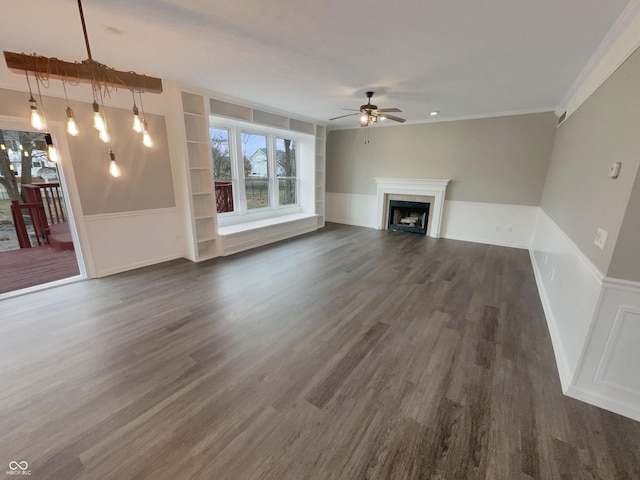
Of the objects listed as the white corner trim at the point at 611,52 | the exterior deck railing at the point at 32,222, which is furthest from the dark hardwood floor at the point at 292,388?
the exterior deck railing at the point at 32,222

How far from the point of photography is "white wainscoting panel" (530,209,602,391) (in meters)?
A: 1.84

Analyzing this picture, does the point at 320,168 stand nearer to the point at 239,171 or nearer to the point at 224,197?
the point at 239,171

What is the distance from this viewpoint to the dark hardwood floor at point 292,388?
141cm

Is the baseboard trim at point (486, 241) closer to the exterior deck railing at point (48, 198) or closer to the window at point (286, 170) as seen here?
the window at point (286, 170)

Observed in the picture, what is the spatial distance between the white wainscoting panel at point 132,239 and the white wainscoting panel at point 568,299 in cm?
508

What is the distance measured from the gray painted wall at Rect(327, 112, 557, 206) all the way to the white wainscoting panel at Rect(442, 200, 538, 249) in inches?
5.8

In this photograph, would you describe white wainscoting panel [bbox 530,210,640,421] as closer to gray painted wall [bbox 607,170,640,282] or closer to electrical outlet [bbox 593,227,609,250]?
gray painted wall [bbox 607,170,640,282]

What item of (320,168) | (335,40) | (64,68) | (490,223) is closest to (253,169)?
(320,168)

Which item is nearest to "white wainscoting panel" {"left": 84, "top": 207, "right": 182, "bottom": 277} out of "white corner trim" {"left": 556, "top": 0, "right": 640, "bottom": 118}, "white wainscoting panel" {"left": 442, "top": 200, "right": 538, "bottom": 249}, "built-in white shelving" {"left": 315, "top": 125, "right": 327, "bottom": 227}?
"built-in white shelving" {"left": 315, "top": 125, "right": 327, "bottom": 227}

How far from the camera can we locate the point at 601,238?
178 cm

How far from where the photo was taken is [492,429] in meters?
1.59

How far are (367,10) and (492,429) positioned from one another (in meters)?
2.90

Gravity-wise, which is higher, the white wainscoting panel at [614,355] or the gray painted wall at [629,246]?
the gray painted wall at [629,246]

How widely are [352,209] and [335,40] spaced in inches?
204
